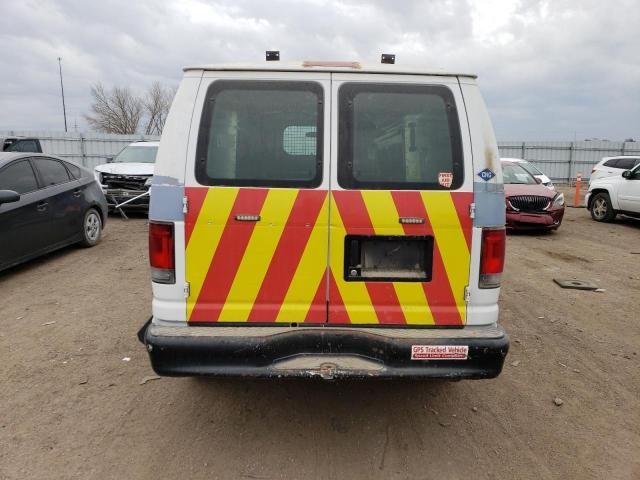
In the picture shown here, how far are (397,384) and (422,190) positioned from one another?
1745mm

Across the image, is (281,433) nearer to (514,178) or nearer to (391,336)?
(391,336)

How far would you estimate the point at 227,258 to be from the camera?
112 inches

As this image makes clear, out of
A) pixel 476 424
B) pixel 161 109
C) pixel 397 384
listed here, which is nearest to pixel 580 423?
pixel 476 424

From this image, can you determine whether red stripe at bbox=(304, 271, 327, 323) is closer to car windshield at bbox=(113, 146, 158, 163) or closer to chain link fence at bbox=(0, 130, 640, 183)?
car windshield at bbox=(113, 146, 158, 163)

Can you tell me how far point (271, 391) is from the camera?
3.71m

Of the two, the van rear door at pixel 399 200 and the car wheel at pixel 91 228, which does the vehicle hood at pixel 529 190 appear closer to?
the car wheel at pixel 91 228

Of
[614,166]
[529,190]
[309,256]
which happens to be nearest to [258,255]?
[309,256]

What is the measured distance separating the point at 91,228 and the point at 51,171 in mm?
1262

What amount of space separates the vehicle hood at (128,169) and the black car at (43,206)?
295 centimetres

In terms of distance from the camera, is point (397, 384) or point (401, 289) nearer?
point (401, 289)

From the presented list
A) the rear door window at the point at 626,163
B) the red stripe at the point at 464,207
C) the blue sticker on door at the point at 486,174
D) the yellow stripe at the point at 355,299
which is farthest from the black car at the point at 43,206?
the rear door window at the point at 626,163

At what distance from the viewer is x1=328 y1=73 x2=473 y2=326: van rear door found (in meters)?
2.82

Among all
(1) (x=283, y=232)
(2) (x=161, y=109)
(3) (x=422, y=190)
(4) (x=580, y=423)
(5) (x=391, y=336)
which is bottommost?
(4) (x=580, y=423)

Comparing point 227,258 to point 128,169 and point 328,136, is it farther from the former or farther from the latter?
point 128,169
